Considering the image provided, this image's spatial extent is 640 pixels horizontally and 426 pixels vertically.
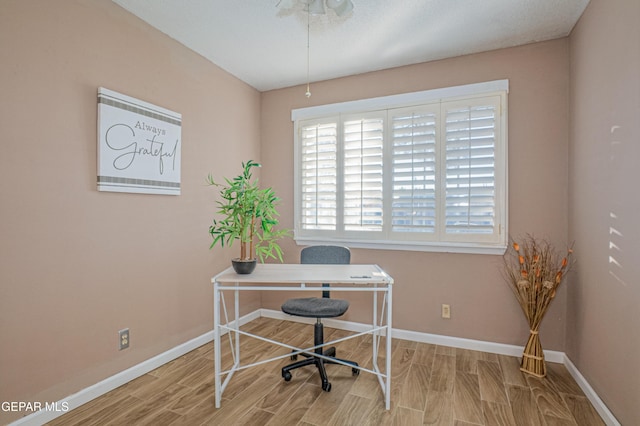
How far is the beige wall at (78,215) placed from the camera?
1740 mm

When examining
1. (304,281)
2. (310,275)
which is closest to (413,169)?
(310,275)

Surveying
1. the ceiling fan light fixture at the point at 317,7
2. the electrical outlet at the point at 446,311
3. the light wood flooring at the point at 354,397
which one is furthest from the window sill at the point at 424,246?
the ceiling fan light fixture at the point at 317,7

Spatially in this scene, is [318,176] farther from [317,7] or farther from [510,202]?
[510,202]

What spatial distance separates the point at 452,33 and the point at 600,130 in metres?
1.25

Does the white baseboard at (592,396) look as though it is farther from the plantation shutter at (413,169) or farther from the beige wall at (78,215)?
the beige wall at (78,215)

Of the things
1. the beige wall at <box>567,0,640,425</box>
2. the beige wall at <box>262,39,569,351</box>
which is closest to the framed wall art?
the beige wall at <box>262,39,569,351</box>

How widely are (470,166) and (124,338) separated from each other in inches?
119

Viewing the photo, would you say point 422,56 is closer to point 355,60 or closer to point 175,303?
point 355,60

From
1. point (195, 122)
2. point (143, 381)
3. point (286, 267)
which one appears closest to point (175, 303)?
point (143, 381)

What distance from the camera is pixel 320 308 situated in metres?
2.30

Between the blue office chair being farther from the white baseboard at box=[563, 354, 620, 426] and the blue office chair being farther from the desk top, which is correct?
the white baseboard at box=[563, 354, 620, 426]

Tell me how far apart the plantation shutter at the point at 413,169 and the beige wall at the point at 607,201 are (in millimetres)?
1040

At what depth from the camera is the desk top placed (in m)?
2.01

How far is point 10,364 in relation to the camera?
1.71m
